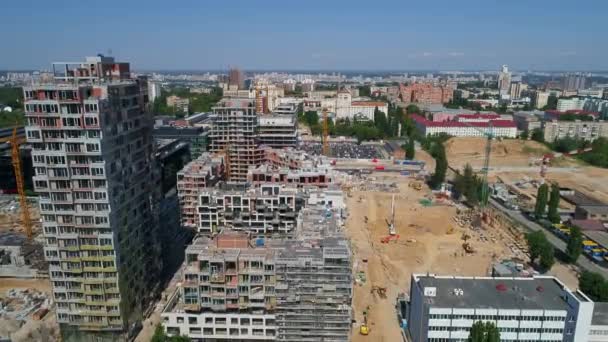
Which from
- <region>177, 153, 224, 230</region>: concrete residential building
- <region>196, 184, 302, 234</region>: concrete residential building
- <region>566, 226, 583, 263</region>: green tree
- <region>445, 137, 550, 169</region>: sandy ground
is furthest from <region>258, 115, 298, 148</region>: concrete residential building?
<region>445, 137, 550, 169</region>: sandy ground

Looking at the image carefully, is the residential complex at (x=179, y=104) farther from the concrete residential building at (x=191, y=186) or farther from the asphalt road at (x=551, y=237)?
the asphalt road at (x=551, y=237)

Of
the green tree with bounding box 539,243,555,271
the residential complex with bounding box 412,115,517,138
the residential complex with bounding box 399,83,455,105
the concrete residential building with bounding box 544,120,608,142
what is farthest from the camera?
the residential complex with bounding box 399,83,455,105

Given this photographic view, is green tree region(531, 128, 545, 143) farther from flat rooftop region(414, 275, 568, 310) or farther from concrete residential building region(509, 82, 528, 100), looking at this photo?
concrete residential building region(509, 82, 528, 100)

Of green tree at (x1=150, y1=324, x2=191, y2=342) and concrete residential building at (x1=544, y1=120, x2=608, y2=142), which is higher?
concrete residential building at (x1=544, y1=120, x2=608, y2=142)

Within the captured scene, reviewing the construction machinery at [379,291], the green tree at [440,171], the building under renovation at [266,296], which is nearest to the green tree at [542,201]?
the green tree at [440,171]

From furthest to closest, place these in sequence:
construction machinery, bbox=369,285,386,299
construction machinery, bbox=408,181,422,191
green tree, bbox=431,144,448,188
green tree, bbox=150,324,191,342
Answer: construction machinery, bbox=408,181,422,191
green tree, bbox=431,144,448,188
construction machinery, bbox=369,285,386,299
green tree, bbox=150,324,191,342

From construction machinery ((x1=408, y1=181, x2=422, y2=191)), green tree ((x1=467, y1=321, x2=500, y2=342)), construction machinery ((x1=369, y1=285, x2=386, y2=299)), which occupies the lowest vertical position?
construction machinery ((x1=369, y1=285, x2=386, y2=299))
